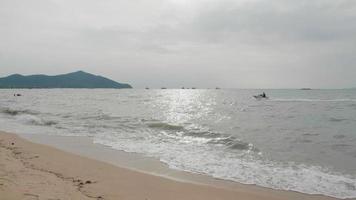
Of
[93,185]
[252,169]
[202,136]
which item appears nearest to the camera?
[93,185]

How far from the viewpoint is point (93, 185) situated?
7.33m

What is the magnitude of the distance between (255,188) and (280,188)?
25.3 inches

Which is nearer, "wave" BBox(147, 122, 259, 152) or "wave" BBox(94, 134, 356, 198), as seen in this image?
"wave" BBox(94, 134, 356, 198)

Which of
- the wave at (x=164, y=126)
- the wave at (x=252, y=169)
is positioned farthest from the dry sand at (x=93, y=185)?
the wave at (x=164, y=126)

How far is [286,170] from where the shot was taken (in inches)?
404

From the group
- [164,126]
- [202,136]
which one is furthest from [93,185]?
[164,126]

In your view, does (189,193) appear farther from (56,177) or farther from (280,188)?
(56,177)

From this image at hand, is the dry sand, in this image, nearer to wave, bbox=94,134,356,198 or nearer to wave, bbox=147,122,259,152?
wave, bbox=94,134,356,198

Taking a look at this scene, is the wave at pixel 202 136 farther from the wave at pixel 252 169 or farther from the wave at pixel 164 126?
the wave at pixel 252 169

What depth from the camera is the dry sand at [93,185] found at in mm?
6402

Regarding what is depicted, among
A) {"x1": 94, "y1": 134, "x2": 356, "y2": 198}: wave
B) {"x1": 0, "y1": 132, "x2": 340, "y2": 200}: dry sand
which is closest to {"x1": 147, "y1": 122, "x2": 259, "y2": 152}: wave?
{"x1": 94, "y1": 134, "x2": 356, "y2": 198}: wave

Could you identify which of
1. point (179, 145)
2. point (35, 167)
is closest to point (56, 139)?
point (179, 145)

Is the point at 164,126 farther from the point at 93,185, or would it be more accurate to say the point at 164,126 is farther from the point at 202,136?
the point at 93,185

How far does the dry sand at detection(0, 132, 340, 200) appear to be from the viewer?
6.40 meters
